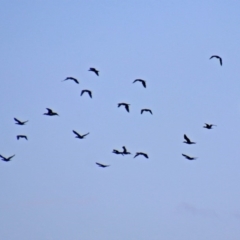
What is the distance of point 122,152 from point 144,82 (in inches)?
304

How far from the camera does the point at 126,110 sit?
14288 centimetres

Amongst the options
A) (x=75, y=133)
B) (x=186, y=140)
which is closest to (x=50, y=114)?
(x=75, y=133)

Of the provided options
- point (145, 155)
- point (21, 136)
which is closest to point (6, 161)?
point (21, 136)

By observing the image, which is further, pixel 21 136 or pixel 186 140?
pixel 21 136

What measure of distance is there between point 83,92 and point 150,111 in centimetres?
826

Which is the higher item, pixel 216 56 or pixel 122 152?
pixel 216 56

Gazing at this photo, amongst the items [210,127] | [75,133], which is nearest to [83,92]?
[75,133]

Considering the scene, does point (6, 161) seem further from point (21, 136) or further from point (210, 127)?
point (210, 127)

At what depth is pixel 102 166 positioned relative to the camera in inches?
5901

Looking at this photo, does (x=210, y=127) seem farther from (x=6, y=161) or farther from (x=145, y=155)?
(x=6, y=161)

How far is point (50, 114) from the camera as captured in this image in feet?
476

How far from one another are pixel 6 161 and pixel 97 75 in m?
15.5

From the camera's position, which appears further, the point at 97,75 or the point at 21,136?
the point at 21,136

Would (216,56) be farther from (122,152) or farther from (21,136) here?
(21,136)
